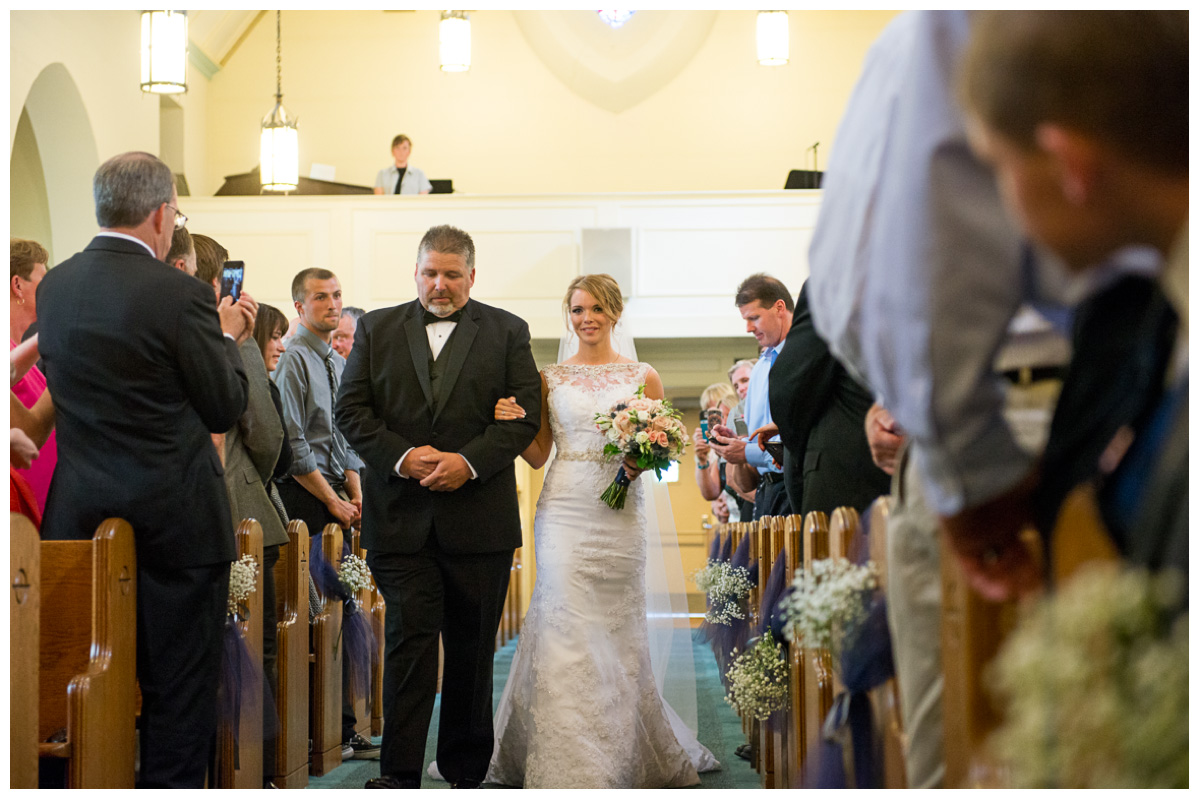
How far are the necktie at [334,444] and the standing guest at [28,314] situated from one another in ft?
5.74

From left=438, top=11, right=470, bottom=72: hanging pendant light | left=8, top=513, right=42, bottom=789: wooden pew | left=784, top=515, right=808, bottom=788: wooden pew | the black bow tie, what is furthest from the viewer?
left=438, top=11, right=470, bottom=72: hanging pendant light

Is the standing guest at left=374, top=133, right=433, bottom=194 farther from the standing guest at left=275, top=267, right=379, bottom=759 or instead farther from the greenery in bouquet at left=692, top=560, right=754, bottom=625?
the greenery in bouquet at left=692, top=560, right=754, bottom=625

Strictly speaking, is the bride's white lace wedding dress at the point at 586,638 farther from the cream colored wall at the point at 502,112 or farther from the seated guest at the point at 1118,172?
the cream colored wall at the point at 502,112

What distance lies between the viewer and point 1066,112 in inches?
73.1

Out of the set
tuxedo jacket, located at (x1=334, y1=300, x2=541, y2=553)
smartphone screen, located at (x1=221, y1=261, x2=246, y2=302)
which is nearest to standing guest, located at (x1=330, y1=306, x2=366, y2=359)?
tuxedo jacket, located at (x1=334, y1=300, x2=541, y2=553)

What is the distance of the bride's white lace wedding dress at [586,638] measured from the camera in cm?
413

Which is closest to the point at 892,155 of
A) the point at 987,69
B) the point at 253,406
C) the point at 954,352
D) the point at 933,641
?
the point at 987,69

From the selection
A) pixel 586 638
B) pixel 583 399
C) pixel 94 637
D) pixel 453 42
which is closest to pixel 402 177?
pixel 453 42

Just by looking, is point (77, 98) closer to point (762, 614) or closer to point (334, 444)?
point (334, 444)

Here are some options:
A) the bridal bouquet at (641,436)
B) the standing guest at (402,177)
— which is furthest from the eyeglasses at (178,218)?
the standing guest at (402,177)

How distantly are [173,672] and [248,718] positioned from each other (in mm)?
588

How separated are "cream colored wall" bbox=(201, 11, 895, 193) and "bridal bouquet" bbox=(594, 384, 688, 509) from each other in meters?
9.92

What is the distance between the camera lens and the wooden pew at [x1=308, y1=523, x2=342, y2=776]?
459 cm

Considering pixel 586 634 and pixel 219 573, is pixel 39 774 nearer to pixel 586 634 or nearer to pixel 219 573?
pixel 219 573
